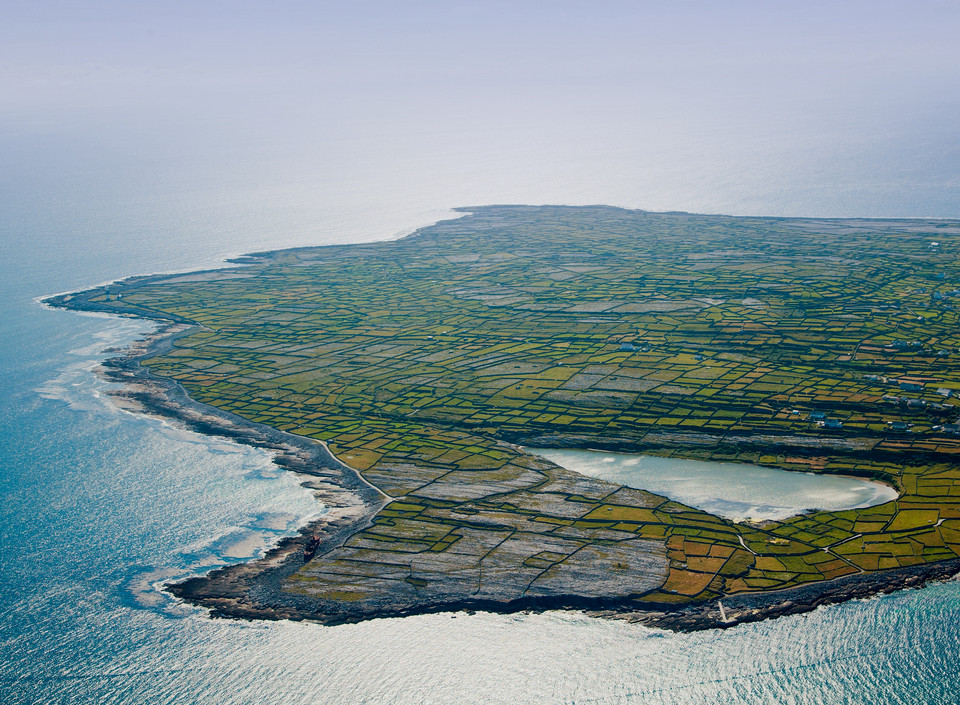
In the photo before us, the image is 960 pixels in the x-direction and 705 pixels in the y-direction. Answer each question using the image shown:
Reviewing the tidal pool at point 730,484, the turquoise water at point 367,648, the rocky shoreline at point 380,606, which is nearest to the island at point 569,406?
the rocky shoreline at point 380,606

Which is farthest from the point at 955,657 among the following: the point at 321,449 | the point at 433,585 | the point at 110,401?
the point at 110,401

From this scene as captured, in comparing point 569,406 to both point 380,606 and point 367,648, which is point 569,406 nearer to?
point 380,606

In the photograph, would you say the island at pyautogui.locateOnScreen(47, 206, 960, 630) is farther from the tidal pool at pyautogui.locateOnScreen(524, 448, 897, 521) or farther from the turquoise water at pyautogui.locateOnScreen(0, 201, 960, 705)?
the turquoise water at pyautogui.locateOnScreen(0, 201, 960, 705)

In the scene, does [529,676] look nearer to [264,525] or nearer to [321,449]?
[264,525]

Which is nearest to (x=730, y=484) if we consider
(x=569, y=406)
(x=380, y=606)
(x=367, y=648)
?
(x=569, y=406)

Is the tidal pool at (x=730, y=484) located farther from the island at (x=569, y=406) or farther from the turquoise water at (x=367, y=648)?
the turquoise water at (x=367, y=648)

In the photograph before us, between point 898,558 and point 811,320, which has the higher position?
point 811,320
